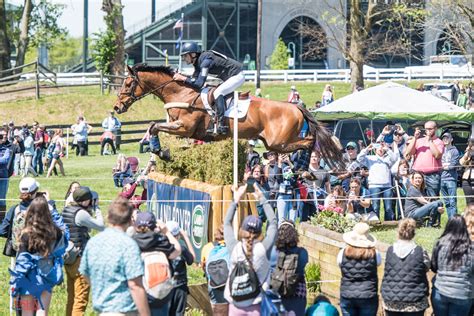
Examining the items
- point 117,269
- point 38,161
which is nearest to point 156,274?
point 117,269

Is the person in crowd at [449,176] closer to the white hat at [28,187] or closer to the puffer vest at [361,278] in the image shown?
the puffer vest at [361,278]

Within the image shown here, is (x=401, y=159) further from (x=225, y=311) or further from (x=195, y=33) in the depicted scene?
(x=195, y=33)

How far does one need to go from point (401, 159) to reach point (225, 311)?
34.8 ft

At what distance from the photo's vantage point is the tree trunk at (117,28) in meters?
46.9

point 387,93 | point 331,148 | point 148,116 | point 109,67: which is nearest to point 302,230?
point 331,148

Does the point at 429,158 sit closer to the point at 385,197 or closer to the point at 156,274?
the point at 385,197

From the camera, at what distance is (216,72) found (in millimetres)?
17641

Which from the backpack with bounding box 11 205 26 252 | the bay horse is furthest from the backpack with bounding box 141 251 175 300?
the bay horse

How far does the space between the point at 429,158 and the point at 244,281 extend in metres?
10.2

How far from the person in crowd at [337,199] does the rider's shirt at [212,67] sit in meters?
2.76

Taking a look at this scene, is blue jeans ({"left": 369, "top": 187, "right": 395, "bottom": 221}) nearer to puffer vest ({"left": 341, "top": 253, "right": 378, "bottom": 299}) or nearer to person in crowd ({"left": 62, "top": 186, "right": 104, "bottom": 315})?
person in crowd ({"left": 62, "top": 186, "right": 104, "bottom": 315})

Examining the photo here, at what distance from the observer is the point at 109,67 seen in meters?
47.5

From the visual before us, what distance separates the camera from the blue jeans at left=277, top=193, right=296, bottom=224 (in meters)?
18.8

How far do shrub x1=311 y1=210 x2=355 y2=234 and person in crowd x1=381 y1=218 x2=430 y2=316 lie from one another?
4.46 m
